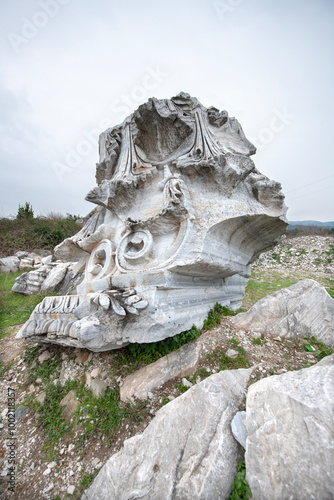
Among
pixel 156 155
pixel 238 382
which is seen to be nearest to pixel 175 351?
pixel 238 382

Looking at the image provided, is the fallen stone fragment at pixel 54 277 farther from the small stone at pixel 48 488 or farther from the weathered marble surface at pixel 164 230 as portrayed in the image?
the small stone at pixel 48 488

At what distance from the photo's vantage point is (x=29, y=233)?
1165 centimetres

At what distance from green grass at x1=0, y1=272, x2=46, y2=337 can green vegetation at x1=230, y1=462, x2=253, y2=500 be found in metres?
4.60

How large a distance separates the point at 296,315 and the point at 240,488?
75.7 inches

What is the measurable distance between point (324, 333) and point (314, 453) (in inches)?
68.1

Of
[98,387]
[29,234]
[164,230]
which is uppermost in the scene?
[29,234]

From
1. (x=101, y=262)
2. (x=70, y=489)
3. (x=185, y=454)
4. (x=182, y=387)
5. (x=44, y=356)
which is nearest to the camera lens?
(x=185, y=454)

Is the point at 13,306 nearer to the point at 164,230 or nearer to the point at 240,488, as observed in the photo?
the point at 164,230

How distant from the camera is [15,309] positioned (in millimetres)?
5336

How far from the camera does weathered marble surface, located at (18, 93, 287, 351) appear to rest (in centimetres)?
229

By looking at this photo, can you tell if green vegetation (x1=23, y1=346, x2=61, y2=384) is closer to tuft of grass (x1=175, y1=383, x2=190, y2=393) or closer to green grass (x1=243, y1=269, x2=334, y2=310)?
tuft of grass (x1=175, y1=383, x2=190, y2=393)

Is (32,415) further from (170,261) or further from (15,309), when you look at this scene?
(15,309)

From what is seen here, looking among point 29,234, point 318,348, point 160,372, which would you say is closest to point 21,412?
point 160,372

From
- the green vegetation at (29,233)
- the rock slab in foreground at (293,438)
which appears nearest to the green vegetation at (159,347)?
the rock slab in foreground at (293,438)
